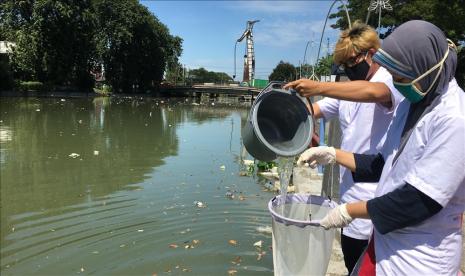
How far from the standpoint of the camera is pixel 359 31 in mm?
2578

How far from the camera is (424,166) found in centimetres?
158

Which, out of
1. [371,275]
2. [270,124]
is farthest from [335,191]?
[371,275]

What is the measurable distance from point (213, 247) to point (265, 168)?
462 centimetres

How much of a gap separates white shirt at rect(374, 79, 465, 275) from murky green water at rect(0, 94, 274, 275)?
3.15 metres

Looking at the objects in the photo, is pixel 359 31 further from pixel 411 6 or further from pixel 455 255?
pixel 411 6

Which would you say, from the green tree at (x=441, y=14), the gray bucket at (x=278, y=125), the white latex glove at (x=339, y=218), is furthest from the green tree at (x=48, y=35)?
the white latex glove at (x=339, y=218)

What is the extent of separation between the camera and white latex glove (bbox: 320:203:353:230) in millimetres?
1979

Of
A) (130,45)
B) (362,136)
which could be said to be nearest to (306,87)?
(362,136)

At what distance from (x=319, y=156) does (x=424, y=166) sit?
1143mm

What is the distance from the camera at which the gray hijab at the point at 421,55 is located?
159 cm

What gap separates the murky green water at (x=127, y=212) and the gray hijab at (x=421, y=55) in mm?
3434

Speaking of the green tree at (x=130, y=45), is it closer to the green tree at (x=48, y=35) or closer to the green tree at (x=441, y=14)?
the green tree at (x=48, y=35)

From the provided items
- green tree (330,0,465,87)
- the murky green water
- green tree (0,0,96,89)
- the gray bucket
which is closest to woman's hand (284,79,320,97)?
the gray bucket

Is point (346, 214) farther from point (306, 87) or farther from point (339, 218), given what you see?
point (306, 87)
